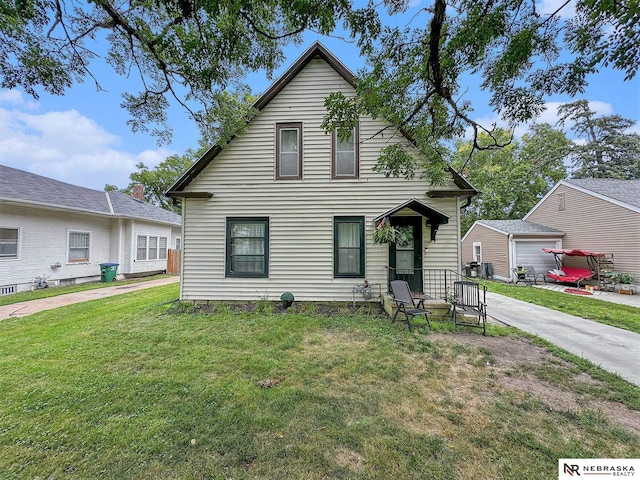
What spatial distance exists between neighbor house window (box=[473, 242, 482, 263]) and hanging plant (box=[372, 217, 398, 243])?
1423cm

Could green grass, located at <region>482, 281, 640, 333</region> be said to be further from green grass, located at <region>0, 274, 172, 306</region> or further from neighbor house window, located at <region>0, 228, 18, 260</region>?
neighbor house window, located at <region>0, 228, 18, 260</region>

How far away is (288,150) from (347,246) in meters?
3.10

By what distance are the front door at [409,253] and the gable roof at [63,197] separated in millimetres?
12626

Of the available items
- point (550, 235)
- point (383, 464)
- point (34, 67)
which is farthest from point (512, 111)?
point (550, 235)

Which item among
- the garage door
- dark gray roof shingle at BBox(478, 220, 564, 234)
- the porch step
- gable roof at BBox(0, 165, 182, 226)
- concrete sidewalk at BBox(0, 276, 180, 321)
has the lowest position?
concrete sidewalk at BBox(0, 276, 180, 321)

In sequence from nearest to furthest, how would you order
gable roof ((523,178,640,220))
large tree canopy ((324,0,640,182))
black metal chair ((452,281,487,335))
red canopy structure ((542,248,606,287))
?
large tree canopy ((324,0,640,182)) < black metal chair ((452,281,487,335)) < gable roof ((523,178,640,220)) < red canopy structure ((542,248,606,287))

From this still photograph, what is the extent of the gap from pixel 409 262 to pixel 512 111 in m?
3.95

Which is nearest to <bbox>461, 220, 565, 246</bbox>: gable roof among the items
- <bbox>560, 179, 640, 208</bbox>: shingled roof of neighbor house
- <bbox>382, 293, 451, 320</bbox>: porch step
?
<bbox>560, 179, 640, 208</bbox>: shingled roof of neighbor house

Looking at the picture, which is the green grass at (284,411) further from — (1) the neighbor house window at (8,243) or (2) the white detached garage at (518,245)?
(2) the white detached garage at (518,245)

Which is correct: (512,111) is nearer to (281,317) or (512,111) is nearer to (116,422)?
(281,317)

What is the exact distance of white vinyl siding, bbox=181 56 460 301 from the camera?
6.98m

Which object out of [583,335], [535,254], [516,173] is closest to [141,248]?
[583,335]

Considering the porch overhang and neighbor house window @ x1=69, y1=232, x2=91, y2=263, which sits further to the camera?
neighbor house window @ x1=69, y1=232, x2=91, y2=263

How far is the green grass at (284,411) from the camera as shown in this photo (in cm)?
211
